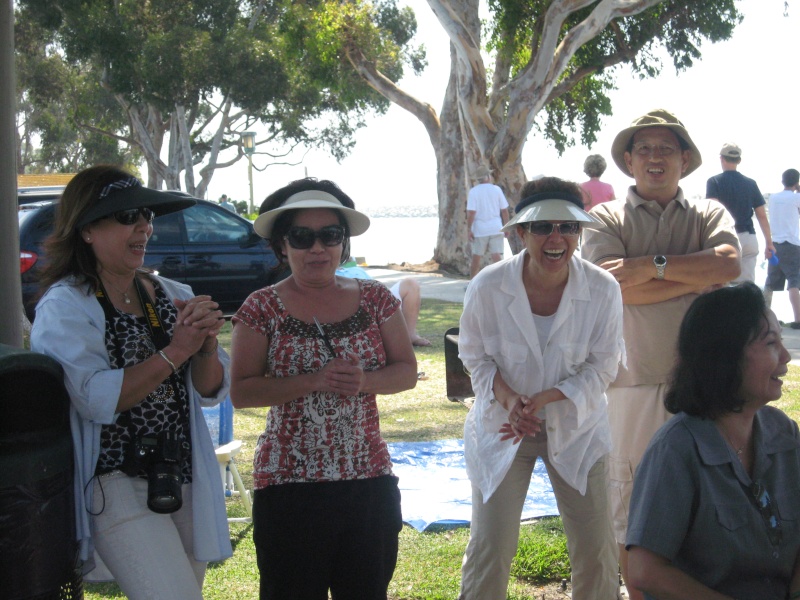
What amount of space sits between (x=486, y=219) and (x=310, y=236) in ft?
41.5

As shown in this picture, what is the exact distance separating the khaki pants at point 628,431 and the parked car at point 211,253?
9.05 meters

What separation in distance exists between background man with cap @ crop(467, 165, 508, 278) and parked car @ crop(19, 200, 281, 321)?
4118 millimetres

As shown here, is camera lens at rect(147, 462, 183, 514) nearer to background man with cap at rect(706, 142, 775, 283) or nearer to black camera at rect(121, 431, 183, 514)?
black camera at rect(121, 431, 183, 514)

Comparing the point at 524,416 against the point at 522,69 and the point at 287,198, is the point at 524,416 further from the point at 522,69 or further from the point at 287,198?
the point at 522,69

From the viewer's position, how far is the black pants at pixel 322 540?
9.71 feet

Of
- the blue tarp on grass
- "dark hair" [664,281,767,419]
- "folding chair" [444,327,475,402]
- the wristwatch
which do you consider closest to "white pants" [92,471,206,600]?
"dark hair" [664,281,767,419]

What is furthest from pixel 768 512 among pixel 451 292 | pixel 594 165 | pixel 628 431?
pixel 451 292

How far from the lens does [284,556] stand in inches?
Result: 117

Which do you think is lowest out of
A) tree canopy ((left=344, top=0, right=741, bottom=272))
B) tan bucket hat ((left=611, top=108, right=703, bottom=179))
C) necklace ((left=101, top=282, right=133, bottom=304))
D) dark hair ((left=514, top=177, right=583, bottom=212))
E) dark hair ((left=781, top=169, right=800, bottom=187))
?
necklace ((left=101, top=282, right=133, bottom=304))

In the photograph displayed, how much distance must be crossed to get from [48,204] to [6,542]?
9.06 m

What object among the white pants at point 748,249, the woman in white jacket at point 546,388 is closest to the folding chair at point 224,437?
the woman in white jacket at point 546,388

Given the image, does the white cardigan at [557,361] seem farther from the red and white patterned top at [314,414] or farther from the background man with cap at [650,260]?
the red and white patterned top at [314,414]

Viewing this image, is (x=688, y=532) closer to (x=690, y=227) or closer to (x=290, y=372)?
(x=290, y=372)

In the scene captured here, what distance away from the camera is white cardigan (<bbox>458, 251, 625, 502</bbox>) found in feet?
11.1
